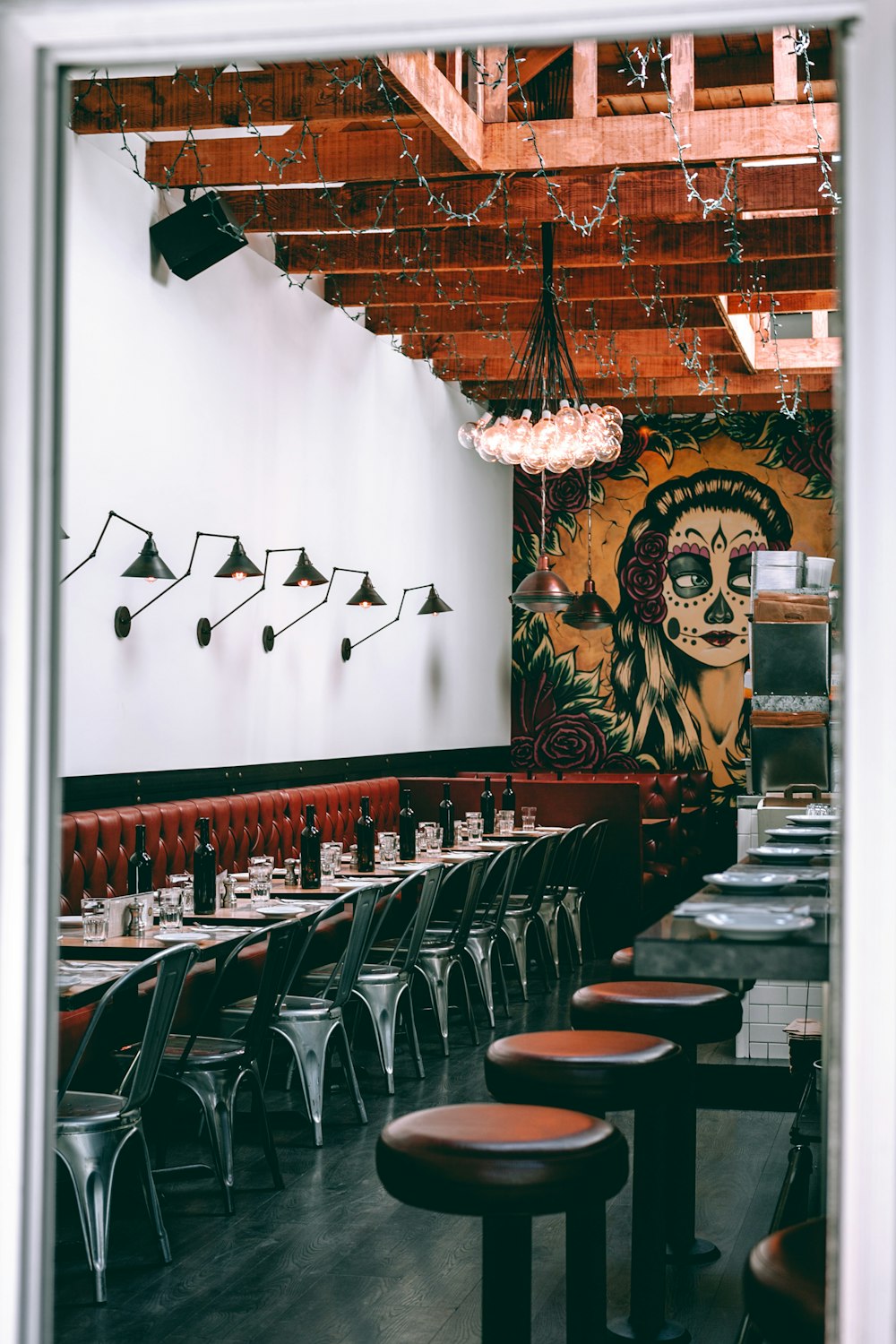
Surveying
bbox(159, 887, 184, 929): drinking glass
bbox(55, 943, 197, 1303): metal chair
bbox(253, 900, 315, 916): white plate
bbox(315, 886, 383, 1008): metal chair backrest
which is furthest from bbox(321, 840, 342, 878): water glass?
bbox(55, 943, 197, 1303): metal chair

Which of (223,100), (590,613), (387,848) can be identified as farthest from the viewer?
(590,613)

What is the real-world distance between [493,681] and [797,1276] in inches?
392

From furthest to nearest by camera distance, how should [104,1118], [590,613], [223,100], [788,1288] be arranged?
[590,613]
[223,100]
[104,1118]
[788,1288]

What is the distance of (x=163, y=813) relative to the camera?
6289mm

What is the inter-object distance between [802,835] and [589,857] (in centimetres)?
533

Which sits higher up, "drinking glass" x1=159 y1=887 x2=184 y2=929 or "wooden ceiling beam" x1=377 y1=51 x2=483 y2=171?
"wooden ceiling beam" x1=377 y1=51 x2=483 y2=171

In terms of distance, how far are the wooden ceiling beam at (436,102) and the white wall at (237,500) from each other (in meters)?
1.36

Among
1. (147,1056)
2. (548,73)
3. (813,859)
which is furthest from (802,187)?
(147,1056)

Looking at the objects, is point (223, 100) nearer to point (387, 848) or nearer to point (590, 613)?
point (387, 848)

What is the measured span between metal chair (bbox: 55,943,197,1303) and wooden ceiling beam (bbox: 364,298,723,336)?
5.89 metres

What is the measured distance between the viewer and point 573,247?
7.45m

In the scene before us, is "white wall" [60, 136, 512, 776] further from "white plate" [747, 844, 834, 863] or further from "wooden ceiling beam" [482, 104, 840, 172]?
"white plate" [747, 844, 834, 863]

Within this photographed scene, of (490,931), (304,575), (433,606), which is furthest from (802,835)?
(433,606)

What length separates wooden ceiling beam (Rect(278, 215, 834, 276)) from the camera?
23.5ft
